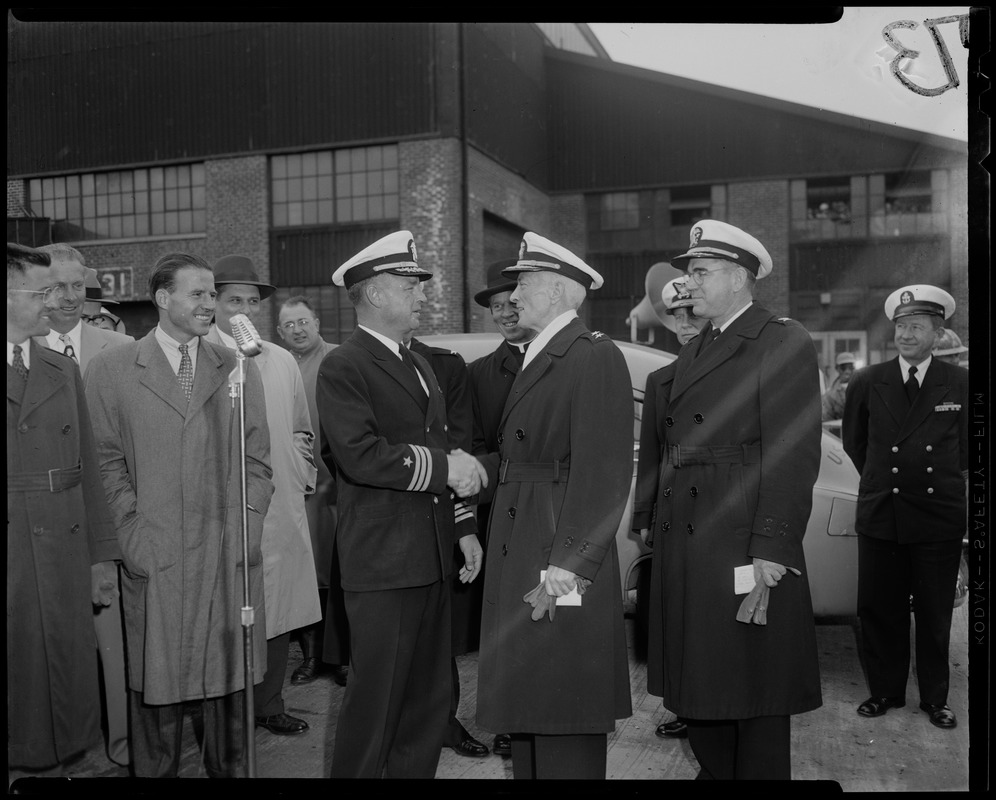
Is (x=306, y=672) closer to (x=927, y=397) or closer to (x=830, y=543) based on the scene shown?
(x=830, y=543)

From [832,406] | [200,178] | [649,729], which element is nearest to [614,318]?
[832,406]

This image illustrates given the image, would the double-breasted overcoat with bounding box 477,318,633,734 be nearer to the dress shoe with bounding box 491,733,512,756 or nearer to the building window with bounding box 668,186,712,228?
the dress shoe with bounding box 491,733,512,756

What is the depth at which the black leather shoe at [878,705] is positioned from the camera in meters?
4.19

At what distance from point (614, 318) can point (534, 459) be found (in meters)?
10.0

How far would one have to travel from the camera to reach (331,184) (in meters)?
10.7

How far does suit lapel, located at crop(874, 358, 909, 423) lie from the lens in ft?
13.9

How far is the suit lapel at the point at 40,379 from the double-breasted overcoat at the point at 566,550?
5.46ft

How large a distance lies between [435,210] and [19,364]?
9283 millimetres

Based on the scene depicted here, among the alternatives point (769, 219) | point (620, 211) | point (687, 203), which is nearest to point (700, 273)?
point (620, 211)

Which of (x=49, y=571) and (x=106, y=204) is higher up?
(x=106, y=204)

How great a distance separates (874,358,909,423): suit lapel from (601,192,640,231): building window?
2.17 metres

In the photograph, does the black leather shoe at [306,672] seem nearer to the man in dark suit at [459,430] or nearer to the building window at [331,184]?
the man in dark suit at [459,430]

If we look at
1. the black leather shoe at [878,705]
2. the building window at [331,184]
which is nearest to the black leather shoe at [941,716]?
the black leather shoe at [878,705]

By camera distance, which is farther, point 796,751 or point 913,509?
point 913,509
